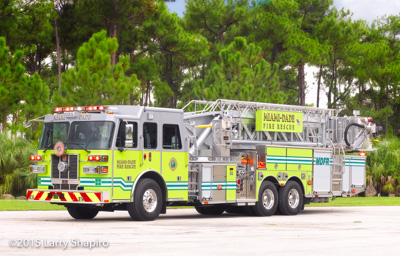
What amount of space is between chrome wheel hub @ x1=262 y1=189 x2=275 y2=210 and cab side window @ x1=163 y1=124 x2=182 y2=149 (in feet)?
12.6

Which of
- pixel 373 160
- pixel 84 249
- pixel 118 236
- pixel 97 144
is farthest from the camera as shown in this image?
pixel 373 160

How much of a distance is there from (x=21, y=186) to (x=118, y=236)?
1895 cm

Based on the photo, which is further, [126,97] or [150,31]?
[150,31]

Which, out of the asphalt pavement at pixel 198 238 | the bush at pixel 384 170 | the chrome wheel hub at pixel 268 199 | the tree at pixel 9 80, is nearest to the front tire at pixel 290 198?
the chrome wheel hub at pixel 268 199

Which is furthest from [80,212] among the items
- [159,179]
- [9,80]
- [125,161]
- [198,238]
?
[9,80]

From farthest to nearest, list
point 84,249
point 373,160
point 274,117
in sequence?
point 373,160
point 274,117
point 84,249

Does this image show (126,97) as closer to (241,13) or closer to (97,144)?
(97,144)

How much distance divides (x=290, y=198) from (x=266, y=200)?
1125 mm

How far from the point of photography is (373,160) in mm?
40906

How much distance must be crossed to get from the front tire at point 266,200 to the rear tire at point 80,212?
497 cm

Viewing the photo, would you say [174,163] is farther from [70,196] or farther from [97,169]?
[70,196]

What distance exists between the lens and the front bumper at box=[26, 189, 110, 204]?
55.6 ft

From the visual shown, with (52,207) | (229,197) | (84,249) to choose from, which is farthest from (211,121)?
(84,249)

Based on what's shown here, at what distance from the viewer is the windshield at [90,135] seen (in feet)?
57.0
